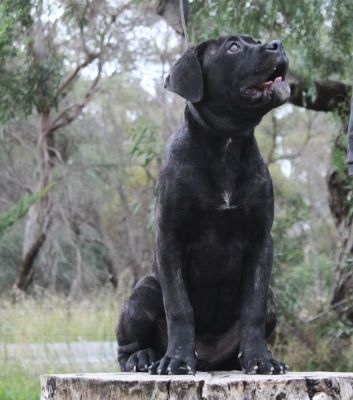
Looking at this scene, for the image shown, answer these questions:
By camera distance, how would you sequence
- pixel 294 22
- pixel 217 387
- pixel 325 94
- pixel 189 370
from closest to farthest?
pixel 217 387, pixel 189 370, pixel 294 22, pixel 325 94

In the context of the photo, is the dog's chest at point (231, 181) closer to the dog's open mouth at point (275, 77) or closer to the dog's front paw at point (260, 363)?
the dog's open mouth at point (275, 77)

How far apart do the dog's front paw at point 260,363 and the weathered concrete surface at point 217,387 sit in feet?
0.33

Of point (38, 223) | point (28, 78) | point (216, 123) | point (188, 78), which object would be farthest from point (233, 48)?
point (38, 223)

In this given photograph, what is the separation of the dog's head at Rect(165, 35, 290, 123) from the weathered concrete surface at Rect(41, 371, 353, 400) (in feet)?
3.83

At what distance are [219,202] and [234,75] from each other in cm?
57

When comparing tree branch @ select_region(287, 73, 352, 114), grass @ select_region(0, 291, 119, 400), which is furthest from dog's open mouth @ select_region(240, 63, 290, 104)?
tree branch @ select_region(287, 73, 352, 114)

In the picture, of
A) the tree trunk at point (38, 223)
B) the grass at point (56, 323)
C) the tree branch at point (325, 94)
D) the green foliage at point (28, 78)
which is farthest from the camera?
the tree trunk at point (38, 223)

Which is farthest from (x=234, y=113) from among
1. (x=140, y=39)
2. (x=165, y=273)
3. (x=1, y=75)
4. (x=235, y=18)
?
(x=140, y=39)

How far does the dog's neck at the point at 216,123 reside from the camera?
377 centimetres

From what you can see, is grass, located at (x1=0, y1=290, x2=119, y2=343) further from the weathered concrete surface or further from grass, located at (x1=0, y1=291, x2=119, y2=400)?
the weathered concrete surface

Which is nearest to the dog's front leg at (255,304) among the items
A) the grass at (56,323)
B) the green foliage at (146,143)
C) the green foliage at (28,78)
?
the grass at (56,323)

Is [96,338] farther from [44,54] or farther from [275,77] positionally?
[275,77]

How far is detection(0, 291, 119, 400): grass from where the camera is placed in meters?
7.78

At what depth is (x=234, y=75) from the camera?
371 centimetres
